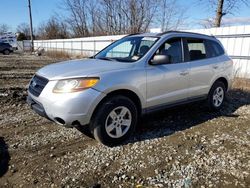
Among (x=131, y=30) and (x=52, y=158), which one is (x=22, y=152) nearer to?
(x=52, y=158)

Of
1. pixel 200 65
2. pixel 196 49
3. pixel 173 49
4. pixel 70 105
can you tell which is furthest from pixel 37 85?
pixel 196 49

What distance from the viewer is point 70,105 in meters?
3.27

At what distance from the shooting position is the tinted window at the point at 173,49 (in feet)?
14.2

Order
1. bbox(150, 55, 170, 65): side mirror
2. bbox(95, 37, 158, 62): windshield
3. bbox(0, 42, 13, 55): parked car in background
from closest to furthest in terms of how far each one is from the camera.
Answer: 1. bbox(150, 55, 170, 65): side mirror
2. bbox(95, 37, 158, 62): windshield
3. bbox(0, 42, 13, 55): parked car in background

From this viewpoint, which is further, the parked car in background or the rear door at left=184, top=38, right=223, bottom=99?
the parked car in background

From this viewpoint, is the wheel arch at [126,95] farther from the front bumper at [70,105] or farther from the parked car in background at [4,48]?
the parked car in background at [4,48]

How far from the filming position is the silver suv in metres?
3.37

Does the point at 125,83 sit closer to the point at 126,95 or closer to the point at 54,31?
the point at 126,95

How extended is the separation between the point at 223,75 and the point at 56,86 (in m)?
3.88

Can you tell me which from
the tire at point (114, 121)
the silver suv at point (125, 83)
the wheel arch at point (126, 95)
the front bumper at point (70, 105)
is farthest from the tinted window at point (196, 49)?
the front bumper at point (70, 105)

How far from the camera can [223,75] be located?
5.53 meters

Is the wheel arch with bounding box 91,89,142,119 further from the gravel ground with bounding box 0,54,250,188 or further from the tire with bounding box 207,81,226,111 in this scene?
the tire with bounding box 207,81,226,111

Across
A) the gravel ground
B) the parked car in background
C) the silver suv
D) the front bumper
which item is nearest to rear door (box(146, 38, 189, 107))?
the silver suv

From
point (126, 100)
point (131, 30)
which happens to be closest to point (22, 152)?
point (126, 100)
